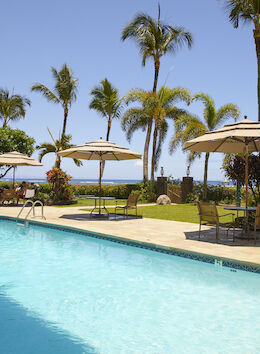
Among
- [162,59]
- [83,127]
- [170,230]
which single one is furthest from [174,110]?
[170,230]

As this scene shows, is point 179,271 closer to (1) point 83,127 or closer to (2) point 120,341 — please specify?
(2) point 120,341

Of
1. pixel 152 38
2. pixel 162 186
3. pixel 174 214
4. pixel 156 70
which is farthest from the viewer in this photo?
pixel 156 70

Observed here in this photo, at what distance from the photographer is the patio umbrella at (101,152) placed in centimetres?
1152

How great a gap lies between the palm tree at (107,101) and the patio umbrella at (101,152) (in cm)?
1447

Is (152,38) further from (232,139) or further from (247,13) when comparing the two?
(232,139)

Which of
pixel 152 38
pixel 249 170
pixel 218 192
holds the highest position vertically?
pixel 152 38

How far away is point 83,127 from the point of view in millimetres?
27000

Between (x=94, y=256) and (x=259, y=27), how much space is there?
1141 centimetres

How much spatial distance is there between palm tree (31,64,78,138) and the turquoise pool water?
22004mm

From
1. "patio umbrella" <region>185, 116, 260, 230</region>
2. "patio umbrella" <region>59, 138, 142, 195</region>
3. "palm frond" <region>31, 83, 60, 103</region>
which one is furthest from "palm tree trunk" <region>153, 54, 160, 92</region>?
"patio umbrella" <region>185, 116, 260, 230</region>

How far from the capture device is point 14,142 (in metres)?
23.4

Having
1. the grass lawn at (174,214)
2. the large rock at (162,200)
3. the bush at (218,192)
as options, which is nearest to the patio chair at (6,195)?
the grass lawn at (174,214)

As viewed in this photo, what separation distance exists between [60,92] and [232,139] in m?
21.4

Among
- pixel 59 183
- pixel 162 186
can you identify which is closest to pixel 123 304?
pixel 59 183
